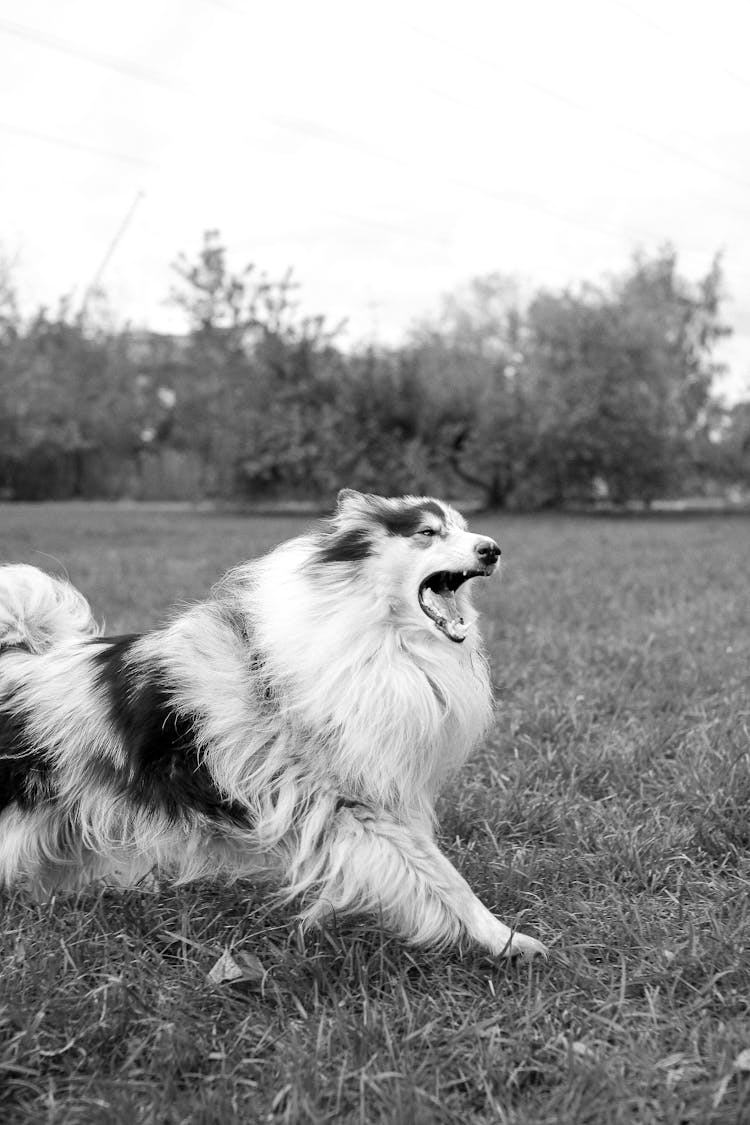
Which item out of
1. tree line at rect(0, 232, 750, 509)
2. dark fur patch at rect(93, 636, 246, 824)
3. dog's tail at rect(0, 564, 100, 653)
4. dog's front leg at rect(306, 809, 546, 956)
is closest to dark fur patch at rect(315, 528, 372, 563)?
dark fur patch at rect(93, 636, 246, 824)

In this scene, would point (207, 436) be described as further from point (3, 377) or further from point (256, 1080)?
point (256, 1080)

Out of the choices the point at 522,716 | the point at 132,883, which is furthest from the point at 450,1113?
the point at 522,716

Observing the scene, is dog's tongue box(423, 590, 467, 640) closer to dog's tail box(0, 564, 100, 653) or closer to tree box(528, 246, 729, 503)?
dog's tail box(0, 564, 100, 653)

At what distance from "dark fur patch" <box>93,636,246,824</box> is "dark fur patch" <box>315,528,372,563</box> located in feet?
2.12

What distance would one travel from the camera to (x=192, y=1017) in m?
2.49

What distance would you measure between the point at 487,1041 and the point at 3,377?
23.2m

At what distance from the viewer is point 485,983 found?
2.67m

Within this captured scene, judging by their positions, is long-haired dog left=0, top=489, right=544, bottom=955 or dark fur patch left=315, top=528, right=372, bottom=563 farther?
dark fur patch left=315, top=528, right=372, bottom=563

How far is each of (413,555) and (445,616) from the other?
22 cm

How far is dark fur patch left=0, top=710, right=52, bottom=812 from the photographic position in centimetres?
298

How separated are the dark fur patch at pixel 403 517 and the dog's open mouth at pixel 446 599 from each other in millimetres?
181

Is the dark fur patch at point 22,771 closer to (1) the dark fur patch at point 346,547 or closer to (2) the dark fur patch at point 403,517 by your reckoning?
(1) the dark fur patch at point 346,547

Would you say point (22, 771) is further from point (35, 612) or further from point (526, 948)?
point (526, 948)

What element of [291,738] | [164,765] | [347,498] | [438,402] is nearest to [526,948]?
[291,738]
